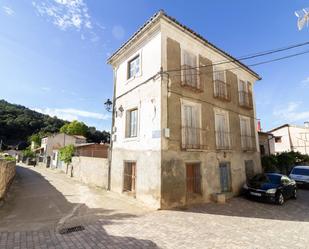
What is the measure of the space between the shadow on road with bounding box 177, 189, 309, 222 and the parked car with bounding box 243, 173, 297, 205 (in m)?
0.34

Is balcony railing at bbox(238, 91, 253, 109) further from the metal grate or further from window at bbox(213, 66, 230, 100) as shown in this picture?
the metal grate

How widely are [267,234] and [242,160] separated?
7.10 meters

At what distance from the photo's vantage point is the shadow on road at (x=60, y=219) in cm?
473

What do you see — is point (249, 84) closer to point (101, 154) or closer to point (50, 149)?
point (101, 154)

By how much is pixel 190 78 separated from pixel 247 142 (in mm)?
6530

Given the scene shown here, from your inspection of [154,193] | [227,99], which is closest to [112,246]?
[154,193]

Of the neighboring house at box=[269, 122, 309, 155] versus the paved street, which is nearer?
the paved street

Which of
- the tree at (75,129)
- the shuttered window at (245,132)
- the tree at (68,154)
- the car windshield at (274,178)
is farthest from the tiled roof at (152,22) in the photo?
the tree at (75,129)

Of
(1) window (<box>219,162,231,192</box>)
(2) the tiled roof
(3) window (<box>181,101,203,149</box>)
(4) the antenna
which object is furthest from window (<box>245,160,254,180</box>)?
(4) the antenna

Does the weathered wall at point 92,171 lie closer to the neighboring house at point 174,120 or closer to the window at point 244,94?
the neighboring house at point 174,120

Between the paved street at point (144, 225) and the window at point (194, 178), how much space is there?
3.10 ft

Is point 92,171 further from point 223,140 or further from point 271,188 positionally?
point 271,188

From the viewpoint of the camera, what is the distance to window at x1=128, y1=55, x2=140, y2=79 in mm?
10597

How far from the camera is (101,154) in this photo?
842 inches
